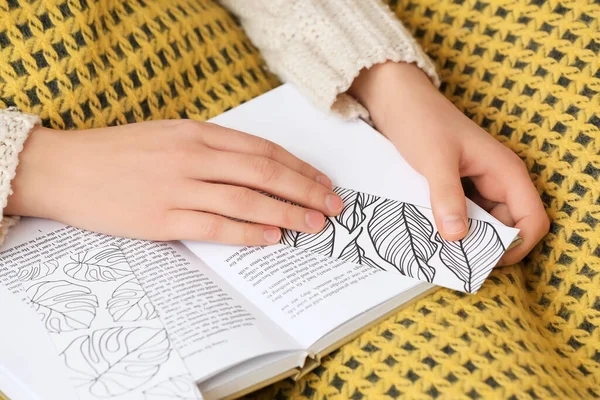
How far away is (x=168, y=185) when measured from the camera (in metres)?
0.67

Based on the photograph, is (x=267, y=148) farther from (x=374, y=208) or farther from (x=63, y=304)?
(x=63, y=304)

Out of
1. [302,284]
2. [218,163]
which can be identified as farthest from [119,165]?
[302,284]

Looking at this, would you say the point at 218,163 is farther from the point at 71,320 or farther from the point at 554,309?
the point at 554,309

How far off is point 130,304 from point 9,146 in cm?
22

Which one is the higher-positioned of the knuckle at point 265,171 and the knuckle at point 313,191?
the knuckle at point 265,171

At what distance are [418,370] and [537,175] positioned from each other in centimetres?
28

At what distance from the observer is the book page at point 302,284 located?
0.59 meters

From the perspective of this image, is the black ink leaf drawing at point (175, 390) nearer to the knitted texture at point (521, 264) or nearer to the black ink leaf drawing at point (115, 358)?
the black ink leaf drawing at point (115, 358)

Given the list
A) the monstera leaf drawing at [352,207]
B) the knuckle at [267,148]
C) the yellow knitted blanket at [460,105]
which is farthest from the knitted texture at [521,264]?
the knuckle at [267,148]

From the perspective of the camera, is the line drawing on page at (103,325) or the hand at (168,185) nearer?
the line drawing on page at (103,325)

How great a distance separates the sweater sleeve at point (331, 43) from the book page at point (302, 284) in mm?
216

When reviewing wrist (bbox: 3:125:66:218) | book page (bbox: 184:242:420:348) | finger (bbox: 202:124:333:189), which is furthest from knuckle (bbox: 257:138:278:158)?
wrist (bbox: 3:125:66:218)

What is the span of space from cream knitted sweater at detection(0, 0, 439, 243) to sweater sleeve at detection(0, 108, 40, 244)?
1.02ft

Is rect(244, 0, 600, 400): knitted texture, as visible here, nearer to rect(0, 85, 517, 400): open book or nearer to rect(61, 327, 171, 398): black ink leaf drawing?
rect(0, 85, 517, 400): open book
